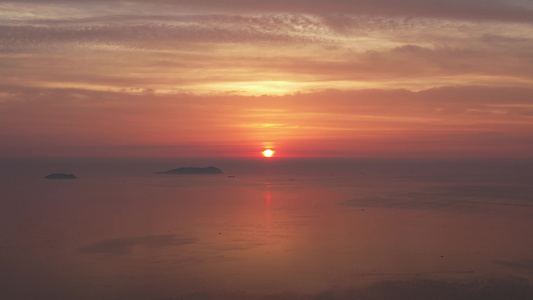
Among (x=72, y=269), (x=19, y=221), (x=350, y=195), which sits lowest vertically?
(x=350, y=195)

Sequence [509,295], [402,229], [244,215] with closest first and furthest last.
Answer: [509,295] < [402,229] < [244,215]

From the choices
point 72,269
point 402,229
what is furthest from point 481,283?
point 72,269

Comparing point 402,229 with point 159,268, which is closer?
point 159,268

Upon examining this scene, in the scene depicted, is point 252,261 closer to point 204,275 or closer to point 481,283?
point 204,275

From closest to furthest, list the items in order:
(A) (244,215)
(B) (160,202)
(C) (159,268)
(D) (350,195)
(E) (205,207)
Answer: (C) (159,268)
(A) (244,215)
(E) (205,207)
(B) (160,202)
(D) (350,195)

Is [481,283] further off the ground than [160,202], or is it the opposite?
[481,283]

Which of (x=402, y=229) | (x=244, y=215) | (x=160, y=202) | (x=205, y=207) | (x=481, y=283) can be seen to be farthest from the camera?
(x=160, y=202)

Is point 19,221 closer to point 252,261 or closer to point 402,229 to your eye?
point 252,261

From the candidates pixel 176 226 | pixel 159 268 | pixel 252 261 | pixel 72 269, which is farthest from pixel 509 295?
pixel 176 226

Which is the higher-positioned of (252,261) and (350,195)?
(252,261)
